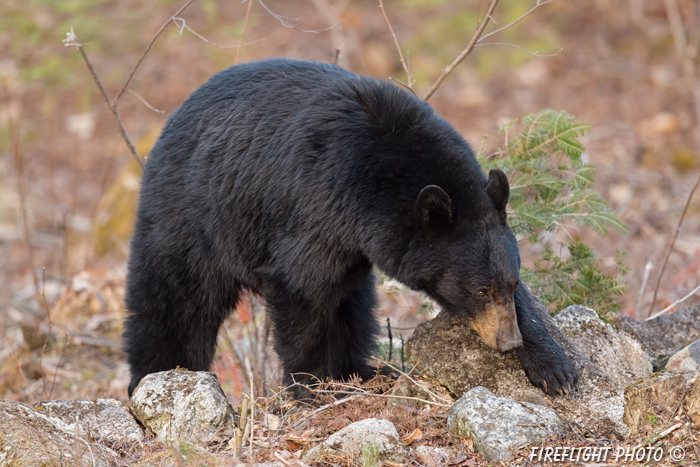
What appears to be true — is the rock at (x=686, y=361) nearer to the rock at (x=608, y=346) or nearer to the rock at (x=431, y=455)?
the rock at (x=608, y=346)

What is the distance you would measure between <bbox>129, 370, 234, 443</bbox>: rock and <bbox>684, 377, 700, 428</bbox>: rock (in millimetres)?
2206

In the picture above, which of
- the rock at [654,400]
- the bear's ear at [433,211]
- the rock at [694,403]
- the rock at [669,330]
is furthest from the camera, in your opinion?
the rock at [669,330]

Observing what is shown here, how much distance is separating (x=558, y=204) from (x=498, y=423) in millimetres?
1919

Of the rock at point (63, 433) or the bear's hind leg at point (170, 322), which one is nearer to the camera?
the rock at point (63, 433)

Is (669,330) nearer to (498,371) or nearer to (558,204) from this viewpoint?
(558,204)

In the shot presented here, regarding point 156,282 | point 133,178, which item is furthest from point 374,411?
point 133,178

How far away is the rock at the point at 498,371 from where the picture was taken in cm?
359

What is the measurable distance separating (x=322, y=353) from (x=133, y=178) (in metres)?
5.96

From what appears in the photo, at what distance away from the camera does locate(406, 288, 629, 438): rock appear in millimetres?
3588

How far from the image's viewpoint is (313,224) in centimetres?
387

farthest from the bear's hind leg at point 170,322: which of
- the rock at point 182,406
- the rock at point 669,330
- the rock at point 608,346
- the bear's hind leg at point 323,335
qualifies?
the rock at point 669,330

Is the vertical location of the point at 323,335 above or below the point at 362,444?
above

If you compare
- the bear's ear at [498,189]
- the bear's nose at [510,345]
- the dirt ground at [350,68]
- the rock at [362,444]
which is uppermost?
the dirt ground at [350,68]

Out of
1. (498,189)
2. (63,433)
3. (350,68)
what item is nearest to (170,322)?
(63,433)
